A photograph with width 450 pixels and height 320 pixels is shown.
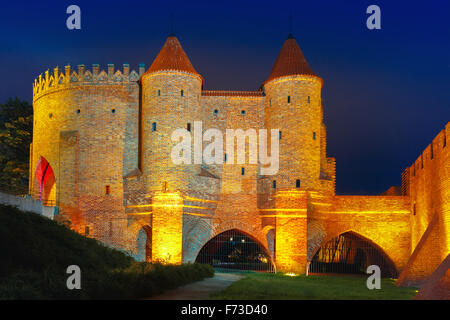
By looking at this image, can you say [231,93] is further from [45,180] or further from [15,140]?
[15,140]

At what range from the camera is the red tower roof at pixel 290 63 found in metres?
28.7

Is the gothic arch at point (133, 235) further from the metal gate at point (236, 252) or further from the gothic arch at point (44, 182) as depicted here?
the gothic arch at point (44, 182)

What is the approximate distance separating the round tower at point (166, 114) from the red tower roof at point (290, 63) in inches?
178

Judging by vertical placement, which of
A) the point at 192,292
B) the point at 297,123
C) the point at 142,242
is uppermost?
the point at 297,123

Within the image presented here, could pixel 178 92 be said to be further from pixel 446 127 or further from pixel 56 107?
pixel 446 127

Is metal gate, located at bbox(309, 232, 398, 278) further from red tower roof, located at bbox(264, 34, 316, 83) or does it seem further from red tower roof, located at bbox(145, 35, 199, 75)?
red tower roof, located at bbox(145, 35, 199, 75)

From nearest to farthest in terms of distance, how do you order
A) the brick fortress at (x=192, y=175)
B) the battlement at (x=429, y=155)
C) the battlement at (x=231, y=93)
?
the battlement at (x=429, y=155), the brick fortress at (x=192, y=175), the battlement at (x=231, y=93)

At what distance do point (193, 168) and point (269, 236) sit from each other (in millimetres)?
5732

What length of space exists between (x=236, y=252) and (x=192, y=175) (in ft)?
18.1

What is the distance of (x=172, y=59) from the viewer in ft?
94.4

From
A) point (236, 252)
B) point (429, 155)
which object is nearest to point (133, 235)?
point (236, 252)

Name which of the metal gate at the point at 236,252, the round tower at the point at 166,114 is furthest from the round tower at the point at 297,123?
the round tower at the point at 166,114
